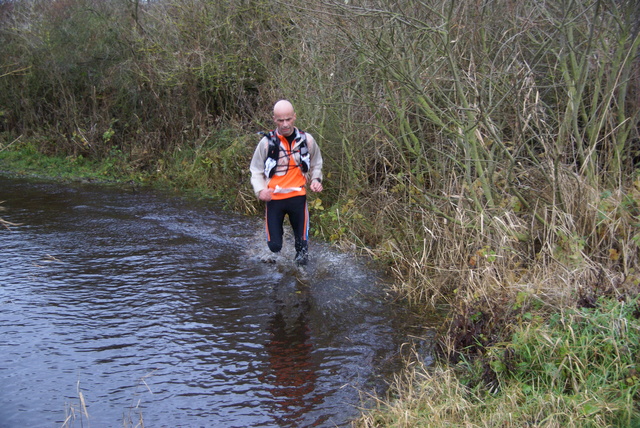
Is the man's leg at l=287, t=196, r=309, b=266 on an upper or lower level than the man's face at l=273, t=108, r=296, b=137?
lower

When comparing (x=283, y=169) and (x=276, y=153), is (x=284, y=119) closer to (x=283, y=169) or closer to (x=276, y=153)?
(x=276, y=153)

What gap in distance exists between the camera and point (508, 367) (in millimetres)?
4320

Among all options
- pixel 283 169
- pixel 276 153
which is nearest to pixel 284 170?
pixel 283 169

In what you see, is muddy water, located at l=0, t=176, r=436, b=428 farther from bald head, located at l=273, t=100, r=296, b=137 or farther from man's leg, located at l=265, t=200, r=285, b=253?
bald head, located at l=273, t=100, r=296, b=137

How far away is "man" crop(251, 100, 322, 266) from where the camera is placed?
6.85 meters

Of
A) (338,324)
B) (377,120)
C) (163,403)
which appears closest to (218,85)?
(377,120)

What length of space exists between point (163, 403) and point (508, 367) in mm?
2408

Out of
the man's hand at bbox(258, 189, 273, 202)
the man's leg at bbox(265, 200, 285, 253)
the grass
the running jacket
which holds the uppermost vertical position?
the running jacket

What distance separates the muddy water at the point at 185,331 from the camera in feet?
14.7

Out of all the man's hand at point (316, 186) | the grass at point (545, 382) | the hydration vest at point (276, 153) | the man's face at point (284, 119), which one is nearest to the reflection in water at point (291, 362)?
the grass at point (545, 382)

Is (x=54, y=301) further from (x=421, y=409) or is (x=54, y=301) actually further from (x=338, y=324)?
(x=421, y=409)

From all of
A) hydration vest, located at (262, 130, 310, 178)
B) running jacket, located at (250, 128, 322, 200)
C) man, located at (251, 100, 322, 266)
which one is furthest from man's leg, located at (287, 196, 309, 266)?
hydration vest, located at (262, 130, 310, 178)

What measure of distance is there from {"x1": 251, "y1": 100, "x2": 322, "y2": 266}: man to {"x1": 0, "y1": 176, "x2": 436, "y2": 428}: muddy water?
2.64ft

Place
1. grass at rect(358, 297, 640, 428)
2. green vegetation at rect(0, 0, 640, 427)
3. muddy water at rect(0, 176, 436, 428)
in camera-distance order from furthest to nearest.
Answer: muddy water at rect(0, 176, 436, 428) < green vegetation at rect(0, 0, 640, 427) < grass at rect(358, 297, 640, 428)
